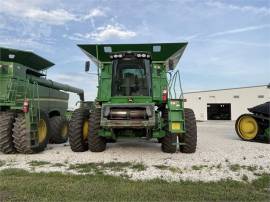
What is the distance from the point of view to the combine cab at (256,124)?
46.2ft

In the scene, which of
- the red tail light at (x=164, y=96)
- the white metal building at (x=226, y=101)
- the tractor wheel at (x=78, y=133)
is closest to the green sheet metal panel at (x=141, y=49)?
the red tail light at (x=164, y=96)

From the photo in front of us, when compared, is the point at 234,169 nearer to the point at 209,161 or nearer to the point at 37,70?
the point at 209,161

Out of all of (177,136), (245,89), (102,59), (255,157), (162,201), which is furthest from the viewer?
(245,89)

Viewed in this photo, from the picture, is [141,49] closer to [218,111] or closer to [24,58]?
[24,58]

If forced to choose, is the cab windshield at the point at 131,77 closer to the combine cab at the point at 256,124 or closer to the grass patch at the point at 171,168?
the grass patch at the point at 171,168

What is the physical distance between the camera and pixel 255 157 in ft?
30.7

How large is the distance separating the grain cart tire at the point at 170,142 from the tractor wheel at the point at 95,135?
1.78 metres

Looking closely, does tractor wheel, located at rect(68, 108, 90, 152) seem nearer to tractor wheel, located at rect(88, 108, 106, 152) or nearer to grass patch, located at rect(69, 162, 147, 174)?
tractor wheel, located at rect(88, 108, 106, 152)

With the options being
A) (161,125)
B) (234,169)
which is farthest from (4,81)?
(234,169)

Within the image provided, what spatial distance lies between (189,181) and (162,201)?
1355mm

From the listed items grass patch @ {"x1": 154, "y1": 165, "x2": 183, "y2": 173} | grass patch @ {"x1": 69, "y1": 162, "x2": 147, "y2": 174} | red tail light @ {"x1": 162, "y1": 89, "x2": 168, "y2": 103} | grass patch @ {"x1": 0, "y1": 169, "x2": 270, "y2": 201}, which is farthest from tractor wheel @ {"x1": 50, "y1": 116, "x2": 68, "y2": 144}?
grass patch @ {"x1": 0, "y1": 169, "x2": 270, "y2": 201}

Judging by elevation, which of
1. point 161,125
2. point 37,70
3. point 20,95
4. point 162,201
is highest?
point 37,70

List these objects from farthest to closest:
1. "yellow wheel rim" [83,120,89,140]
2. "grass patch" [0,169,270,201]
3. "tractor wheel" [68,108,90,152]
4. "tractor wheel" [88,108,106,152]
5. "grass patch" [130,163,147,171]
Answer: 1. "yellow wheel rim" [83,120,89,140]
2. "tractor wheel" [68,108,90,152]
3. "tractor wheel" [88,108,106,152]
4. "grass patch" [130,163,147,171]
5. "grass patch" [0,169,270,201]

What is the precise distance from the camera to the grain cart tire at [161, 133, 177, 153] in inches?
385
